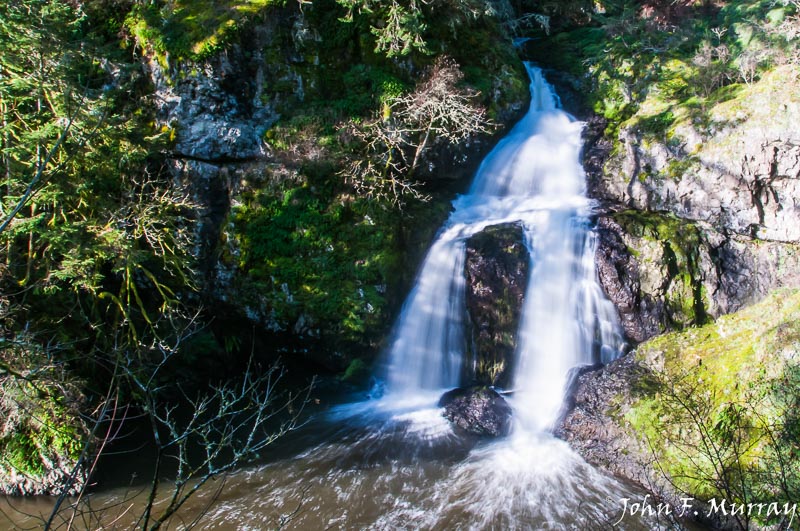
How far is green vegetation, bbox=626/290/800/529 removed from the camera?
19.5 feet

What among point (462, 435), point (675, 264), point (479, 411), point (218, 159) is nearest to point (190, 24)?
point (218, 159)

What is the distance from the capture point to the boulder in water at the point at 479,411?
331 inches

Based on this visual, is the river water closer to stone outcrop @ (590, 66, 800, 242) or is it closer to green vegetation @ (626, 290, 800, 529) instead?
green vegetation @ (626, 290, 800, 529)

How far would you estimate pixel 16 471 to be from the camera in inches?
277

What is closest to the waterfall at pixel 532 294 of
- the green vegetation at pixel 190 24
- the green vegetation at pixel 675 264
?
the green vegetation at pixel 675 264

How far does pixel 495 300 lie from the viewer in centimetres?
986

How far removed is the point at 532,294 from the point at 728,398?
378cm

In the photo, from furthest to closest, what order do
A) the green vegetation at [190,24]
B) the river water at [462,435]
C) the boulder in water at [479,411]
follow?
the green vegetation at [190,24]
the boulder in water at [479,411]
the river water at [462,435]

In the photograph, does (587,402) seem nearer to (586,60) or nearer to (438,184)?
(438,184)

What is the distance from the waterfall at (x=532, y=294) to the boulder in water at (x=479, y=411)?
345 mm

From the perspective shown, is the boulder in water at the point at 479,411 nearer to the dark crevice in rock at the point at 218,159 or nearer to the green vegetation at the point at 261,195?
the green vegetation at the point at 261,195

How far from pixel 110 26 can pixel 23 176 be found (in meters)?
5.50

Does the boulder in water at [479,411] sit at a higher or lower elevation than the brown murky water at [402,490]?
higher

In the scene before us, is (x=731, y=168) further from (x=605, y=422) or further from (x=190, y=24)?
(x=190, y=24)
